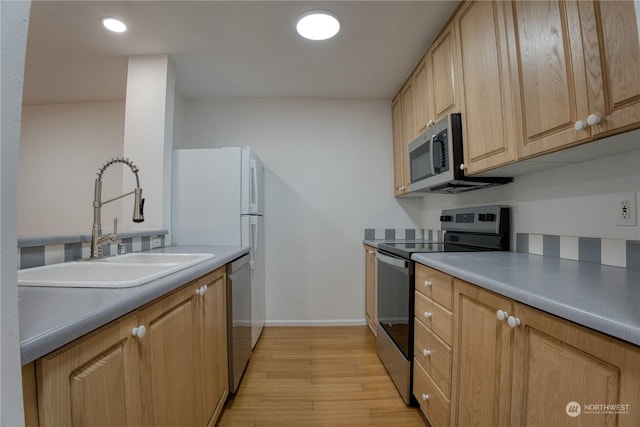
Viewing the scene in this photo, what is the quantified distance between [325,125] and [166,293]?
2.42m

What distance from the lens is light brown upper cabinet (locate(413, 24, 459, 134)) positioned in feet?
5.63

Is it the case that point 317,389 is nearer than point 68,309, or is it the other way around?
point 68,309

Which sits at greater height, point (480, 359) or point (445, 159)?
point (445, 159)

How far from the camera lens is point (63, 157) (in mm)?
3117

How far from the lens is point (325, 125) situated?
293 centimetres

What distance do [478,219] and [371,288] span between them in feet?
3.81

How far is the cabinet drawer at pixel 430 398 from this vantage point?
1.23 meters

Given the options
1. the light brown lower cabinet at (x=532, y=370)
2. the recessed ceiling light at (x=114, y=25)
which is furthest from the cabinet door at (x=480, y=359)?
the recessed ceiling light at (x=114, y=25)

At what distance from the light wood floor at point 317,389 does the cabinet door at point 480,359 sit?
578 millimetres

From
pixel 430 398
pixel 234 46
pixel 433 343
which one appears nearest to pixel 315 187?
pixel 234 46

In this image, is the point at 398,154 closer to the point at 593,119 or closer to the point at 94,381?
the point at 593,119

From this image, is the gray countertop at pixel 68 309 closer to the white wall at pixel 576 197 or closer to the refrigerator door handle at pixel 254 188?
the refrigerator door handle at pixel 254 188

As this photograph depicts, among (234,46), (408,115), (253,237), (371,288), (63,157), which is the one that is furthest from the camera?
(63,157)

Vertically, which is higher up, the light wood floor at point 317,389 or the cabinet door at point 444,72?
the cabinet door at point 444,72
